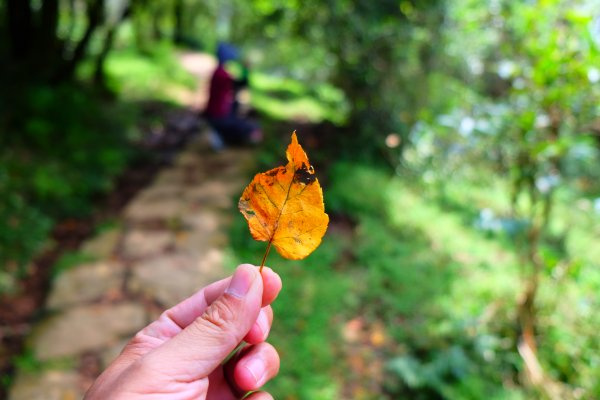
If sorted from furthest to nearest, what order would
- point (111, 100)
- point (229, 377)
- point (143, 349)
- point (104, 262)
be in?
1. point (111, 100)
2. point (104, 262)
3. point (229, 377)
4. point (143, 349)

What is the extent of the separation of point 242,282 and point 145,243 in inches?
131

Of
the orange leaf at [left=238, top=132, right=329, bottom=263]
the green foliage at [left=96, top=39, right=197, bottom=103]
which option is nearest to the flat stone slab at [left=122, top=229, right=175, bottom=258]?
the orange leaf at [left=238, top=132, right=329, bottom=263]

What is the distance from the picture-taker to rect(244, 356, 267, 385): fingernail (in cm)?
131

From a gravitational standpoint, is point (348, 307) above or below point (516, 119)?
below

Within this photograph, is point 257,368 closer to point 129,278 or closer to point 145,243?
point 129,278

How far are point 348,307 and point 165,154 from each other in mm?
3842

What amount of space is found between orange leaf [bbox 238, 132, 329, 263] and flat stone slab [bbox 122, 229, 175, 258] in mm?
3221

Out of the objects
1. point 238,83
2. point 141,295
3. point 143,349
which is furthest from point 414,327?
point 238,83

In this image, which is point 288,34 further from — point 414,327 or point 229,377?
point 229,377

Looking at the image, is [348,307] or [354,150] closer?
[348,307]

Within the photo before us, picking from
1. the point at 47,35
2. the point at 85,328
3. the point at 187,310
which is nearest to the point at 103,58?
the point at 47,35

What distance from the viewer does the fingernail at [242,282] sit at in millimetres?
1220

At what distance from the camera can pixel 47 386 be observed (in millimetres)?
2746

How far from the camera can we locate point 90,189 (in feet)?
16.7
